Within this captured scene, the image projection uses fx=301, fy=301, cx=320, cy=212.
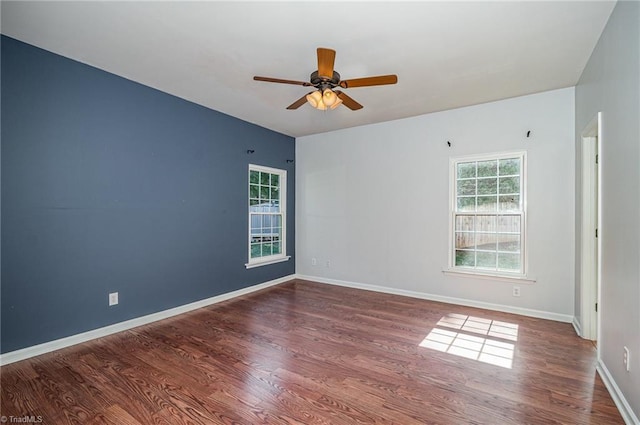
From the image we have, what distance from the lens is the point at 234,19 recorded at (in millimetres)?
2326

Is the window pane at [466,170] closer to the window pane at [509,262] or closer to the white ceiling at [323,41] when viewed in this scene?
the white ceiling at [323,41]

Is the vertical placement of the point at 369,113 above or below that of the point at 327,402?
above

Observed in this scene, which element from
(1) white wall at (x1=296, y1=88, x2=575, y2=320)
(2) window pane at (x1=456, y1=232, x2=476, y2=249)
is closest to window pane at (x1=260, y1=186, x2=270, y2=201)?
(1) white wall at (x1=296, y1=88, x2=575, y2=320)

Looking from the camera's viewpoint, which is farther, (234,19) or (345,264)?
(345,264)

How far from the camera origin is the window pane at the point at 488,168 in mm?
4043

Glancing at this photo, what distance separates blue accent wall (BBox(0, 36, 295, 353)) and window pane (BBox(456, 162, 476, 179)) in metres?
3.38

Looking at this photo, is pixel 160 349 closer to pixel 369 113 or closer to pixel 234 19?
pixel 234 19

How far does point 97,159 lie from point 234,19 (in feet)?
6.77

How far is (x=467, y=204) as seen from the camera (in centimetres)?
424

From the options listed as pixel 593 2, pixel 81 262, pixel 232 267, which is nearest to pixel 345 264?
pixel 232 267

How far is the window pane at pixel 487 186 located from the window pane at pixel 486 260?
2.71 feet


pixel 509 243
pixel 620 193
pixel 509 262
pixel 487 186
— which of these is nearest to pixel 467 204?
pixel 487 186

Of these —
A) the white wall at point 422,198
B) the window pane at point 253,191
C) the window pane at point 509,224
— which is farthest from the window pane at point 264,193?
the window pane at point 509,224

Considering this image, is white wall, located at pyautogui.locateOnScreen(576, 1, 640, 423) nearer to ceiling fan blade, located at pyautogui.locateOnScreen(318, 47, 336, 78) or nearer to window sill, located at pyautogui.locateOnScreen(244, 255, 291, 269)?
ceiling fan blade, located at pyautogui.locateOnScreen(318, 47, 336, 78)
